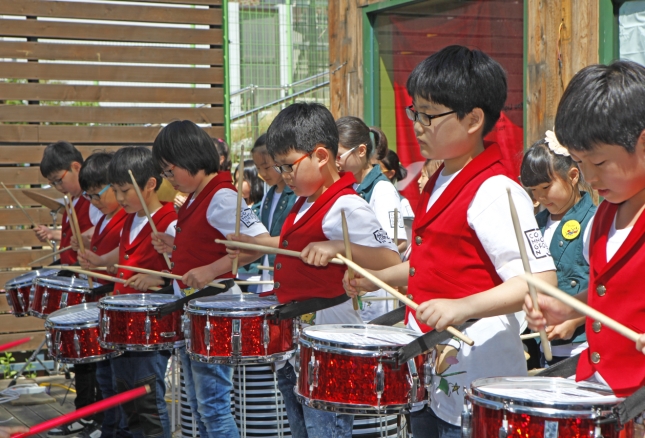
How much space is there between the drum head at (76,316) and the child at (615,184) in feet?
9.89

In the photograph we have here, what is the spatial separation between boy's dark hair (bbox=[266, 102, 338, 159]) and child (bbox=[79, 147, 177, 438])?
1.41 m

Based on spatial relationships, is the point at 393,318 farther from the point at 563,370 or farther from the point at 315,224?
the point at 563,370

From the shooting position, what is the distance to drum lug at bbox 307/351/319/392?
7.91 feet

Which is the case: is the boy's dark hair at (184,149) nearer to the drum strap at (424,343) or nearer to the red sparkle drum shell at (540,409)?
the drum strap at (424,343)

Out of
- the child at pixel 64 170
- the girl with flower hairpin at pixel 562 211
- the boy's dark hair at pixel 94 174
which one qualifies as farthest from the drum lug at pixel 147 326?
the child at pixel 64 170

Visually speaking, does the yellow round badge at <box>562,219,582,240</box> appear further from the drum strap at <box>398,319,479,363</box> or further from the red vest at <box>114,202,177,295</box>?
the red vest at <box>114,202,177,295</box>

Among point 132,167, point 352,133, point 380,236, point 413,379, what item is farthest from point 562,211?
point 132,167

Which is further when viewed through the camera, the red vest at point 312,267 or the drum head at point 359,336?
the red vest at point 312,267

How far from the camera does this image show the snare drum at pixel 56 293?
5008 millimetres

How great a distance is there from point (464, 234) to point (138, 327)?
203 centimetres

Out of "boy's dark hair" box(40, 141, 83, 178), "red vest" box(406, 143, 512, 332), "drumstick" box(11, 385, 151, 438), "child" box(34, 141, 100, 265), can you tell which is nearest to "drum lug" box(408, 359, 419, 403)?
"red vest" box(406, 143, 512, 332)

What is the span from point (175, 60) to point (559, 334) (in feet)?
19.0

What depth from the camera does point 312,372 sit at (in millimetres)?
2426

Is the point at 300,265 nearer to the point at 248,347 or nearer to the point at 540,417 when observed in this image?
the point at 248,347
